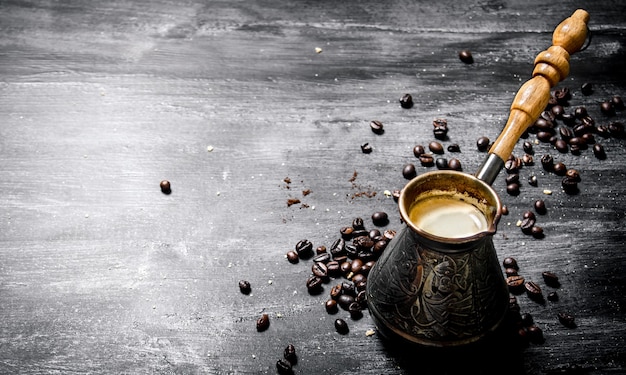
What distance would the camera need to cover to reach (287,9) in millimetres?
2365

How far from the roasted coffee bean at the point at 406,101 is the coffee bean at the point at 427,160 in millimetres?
221

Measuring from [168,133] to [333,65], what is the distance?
0.60 meters

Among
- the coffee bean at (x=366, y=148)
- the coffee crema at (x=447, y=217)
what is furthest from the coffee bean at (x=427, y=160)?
the coffee crema at (x=447, y=217)

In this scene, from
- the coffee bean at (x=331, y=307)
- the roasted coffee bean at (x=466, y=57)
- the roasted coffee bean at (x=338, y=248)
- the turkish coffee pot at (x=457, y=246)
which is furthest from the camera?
the roasted coffee bean at (x=466, y=57)

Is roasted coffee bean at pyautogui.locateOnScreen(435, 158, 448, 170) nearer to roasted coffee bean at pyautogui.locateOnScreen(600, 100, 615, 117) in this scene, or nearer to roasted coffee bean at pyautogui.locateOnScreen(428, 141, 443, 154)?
roasted coffee bean at pyautogui.locateOnScreen(428, 141, 443, 154)

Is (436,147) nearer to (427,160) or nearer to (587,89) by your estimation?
(427,160)

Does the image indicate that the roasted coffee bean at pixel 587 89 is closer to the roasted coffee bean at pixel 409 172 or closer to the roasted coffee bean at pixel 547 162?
the roasted coffee bean at pixel 547 162

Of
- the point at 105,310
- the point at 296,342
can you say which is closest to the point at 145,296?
the point at 105,310

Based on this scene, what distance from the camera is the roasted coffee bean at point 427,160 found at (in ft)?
6.14

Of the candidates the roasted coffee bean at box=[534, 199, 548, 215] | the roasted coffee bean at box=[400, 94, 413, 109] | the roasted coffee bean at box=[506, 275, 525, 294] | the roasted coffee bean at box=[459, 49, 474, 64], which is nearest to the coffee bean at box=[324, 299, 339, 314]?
the roasted coffee bean at box=[506, 275, 525, 294]

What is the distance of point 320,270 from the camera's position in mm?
1617

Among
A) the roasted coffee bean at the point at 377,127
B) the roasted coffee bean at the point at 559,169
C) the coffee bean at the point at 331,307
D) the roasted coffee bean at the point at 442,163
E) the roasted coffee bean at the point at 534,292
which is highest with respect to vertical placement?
the roasted coffee bean at the point at 559,169

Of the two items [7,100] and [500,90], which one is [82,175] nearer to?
[7,100]

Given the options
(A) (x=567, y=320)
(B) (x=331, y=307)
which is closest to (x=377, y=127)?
(B) (x=331, y=307)
